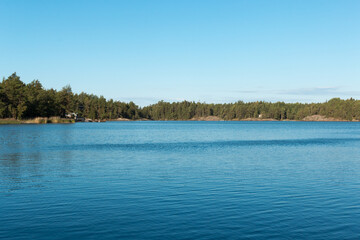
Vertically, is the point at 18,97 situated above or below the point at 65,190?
above

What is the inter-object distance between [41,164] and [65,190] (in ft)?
45.7

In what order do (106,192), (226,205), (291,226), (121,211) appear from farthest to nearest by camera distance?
(106,192) → (226,205) → (121,211) → (291,226)

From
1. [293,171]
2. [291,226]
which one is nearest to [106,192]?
[291,226]

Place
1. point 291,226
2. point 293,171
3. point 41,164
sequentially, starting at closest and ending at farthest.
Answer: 1. point 291,226
2. point 293,171
3. point 41,164

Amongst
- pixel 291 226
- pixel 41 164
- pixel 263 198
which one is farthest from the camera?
pixel 41 164

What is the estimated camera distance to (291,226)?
1507cm

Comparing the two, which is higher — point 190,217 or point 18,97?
point 18,97

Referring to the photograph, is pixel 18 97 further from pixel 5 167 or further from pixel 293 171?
pixel 293 171

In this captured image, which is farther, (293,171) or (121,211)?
(293,171)

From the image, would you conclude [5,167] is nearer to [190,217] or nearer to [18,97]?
[190,217]

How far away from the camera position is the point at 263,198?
20406 millimetres

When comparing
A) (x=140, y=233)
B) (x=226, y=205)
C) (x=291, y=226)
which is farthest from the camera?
(x=226, y=205)

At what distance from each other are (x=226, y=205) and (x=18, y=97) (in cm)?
14570

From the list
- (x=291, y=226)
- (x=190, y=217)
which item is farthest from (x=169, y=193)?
(x=291, y=226)
